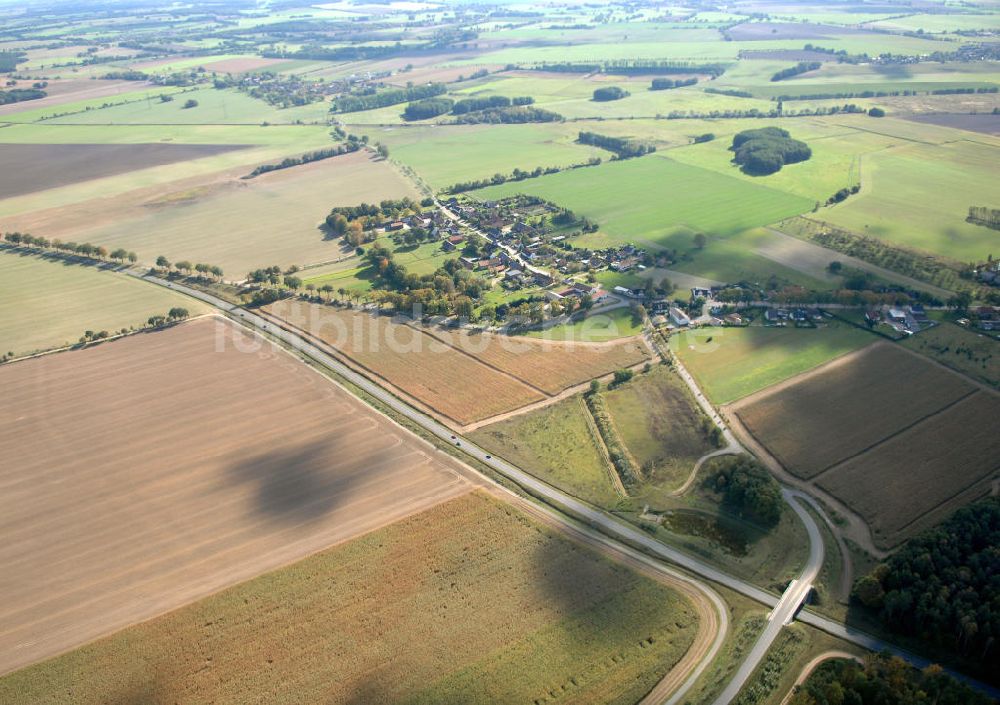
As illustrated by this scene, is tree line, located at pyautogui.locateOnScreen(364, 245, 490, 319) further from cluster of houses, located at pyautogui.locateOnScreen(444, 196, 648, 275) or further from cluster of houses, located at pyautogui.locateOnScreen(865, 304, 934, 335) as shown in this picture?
cluster of houses, located at pyautogui.locateOnScreen(865, 304, 934, 335)

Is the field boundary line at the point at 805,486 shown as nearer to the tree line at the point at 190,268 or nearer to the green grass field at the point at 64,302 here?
the green grass field at the point at 64,302

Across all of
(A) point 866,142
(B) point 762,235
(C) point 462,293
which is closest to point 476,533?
(C) point 462,293

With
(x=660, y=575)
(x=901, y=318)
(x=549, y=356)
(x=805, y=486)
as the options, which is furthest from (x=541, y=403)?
(x=901, y=318)

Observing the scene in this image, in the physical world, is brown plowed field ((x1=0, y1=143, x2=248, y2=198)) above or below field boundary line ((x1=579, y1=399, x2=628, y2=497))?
above

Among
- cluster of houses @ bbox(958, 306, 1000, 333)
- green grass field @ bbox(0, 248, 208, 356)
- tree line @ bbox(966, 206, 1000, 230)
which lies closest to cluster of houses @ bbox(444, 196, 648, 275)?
cluster of houses @ bbox(958, 306, 1000, 333)

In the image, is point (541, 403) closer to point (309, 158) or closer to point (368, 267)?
point (368, 267)

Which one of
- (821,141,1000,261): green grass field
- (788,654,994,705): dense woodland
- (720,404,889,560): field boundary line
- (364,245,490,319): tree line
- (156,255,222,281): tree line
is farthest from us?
(821,141,1000,261): green grass field
